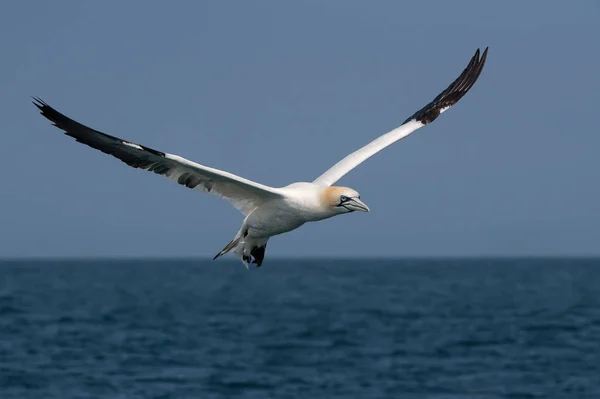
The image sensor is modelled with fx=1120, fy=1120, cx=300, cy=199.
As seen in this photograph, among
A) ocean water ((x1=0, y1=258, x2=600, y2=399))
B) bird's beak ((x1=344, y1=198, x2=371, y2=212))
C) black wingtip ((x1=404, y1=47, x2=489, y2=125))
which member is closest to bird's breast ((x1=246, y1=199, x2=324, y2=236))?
bird's beak ((x1=344, y1=198, x2=371, y2=212))

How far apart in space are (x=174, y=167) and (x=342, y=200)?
231 centimetres

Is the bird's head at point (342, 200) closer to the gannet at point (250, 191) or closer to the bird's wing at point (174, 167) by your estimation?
the gannet at point (250, 191)

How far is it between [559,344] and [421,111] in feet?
68.7

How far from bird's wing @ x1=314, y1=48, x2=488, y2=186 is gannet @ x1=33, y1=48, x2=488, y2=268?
0.03m

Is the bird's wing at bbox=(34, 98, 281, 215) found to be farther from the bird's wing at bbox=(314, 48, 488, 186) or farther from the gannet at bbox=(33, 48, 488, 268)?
the bird's wing at bbox=(314, 48, 488, 186)

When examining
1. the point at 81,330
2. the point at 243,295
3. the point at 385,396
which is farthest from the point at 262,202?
the point at 243,295

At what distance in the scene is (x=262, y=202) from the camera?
16000mm

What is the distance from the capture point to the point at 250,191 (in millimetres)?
15773

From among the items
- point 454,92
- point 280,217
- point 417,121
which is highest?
point 454,92

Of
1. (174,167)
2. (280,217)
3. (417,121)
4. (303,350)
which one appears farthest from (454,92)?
(303,350)

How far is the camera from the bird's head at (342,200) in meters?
15.0

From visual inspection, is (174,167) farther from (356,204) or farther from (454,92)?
(454,92)

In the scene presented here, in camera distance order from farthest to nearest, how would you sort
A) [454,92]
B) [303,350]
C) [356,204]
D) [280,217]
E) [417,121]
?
1. [303,350]
2. [454,92]
3. [417,121]
4. [280,217]
5. [356,204]

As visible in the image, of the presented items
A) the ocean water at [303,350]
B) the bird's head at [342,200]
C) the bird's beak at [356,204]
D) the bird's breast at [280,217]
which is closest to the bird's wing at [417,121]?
the bird's breast at [280,217]
